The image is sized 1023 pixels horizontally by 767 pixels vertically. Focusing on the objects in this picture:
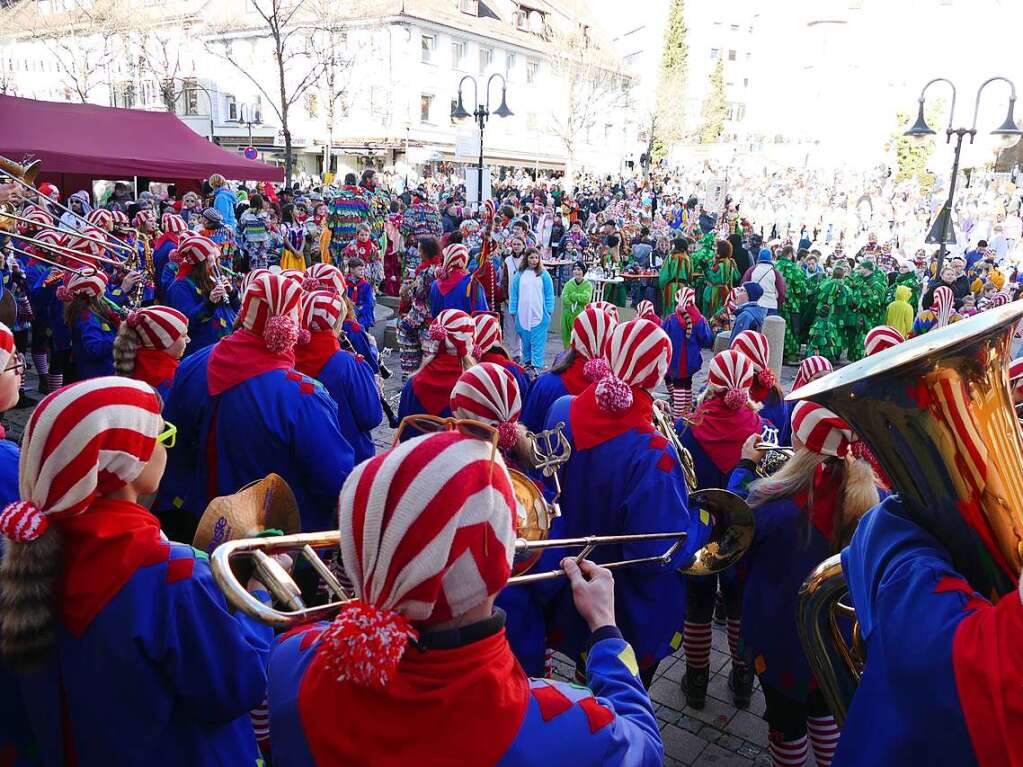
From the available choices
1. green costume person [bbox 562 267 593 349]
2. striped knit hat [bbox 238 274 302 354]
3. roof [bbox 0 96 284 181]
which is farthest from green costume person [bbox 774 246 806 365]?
striped knit hat [bbox 238 274 302 354]

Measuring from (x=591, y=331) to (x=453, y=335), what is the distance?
906 millimetres

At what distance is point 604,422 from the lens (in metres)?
3.52

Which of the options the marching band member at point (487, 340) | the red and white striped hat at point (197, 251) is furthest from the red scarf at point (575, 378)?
the red and white striped hat at point (197, 251)

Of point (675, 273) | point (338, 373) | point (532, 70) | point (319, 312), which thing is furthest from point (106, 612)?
point (532, 70)

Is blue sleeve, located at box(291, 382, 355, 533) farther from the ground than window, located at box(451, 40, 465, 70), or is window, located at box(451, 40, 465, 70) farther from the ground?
window, located at box(451, 40, 465, 70)

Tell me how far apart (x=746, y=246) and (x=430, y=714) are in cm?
1775

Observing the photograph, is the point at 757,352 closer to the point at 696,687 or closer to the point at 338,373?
the point at 696,687

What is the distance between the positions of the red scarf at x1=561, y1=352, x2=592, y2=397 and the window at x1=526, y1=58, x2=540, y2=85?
53135 millimetres

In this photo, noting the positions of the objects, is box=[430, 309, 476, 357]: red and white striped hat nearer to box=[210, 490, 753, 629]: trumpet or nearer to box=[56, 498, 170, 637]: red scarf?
box=[210, 490, 753, 629]: trumpet

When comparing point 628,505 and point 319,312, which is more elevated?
point 319,312

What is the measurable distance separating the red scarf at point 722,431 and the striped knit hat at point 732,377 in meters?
0.05

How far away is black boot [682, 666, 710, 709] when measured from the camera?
431cm

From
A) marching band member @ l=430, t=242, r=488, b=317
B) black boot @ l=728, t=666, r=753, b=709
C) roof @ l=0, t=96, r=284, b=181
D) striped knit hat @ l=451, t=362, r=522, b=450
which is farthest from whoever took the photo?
roof @ l=0, t=96, r=284, b=181

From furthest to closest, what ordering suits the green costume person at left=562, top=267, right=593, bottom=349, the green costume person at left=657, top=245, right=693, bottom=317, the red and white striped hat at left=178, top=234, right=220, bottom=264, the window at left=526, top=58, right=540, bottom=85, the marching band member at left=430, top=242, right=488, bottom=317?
1. the window at left=526, top=58, right=540, bottom=85
2. the green costume person at left=657, top=245, right=693, bottom=317
3. the green costume person at left=562, top=267, right=593, bottom=349
4. the marching band member at left=430, top=242, right=488, bottom=317
5. the red and white striped hat at left=178, top=234, right=220, bottom=264
